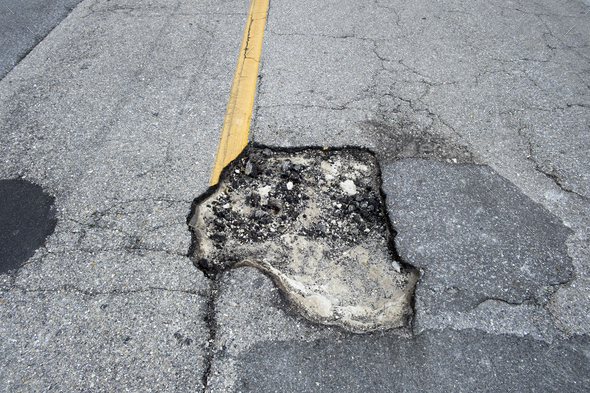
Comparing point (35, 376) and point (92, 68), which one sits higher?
point (92, 68)

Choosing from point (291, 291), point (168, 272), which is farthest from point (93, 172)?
point (291, 291)

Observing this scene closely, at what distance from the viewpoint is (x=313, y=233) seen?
9.12 ft

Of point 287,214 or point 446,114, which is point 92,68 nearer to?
point 287,214

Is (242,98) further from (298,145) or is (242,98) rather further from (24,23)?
(24,23)

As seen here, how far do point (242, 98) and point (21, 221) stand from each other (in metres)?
2.16

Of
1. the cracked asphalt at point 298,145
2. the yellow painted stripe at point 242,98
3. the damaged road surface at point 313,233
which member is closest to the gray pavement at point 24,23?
the cracked asphalt at point 298,145

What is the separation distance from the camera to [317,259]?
2633mm

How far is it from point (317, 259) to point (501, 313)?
1193 millimetres

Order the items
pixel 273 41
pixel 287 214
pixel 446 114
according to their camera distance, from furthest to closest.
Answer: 1. pixel 273 41
2. pixel 446 114
3. pixel 287 214

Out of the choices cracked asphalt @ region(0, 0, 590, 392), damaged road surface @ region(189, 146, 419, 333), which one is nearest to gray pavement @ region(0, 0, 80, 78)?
cracked asphalt @ region(0, 0, 590, 392)

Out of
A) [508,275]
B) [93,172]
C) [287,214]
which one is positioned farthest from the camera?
[93,172]

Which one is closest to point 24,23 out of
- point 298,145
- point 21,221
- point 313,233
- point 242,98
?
point 242,98

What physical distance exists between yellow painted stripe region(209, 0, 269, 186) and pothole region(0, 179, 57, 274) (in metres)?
1.23

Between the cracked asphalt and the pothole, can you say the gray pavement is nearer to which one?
the cracked asphalt
